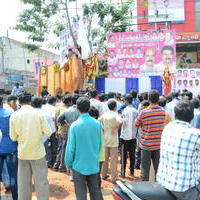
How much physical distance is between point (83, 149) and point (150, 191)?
125 cm

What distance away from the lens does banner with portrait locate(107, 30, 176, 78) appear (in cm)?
1360

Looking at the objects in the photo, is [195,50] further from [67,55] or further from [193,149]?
[193,149]

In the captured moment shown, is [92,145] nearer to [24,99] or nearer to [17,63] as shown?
[24,99]

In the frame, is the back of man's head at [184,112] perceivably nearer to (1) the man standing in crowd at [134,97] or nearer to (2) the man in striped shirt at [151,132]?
(2) the man in striped shirt at [151,132]

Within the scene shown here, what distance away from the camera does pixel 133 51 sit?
14250mm

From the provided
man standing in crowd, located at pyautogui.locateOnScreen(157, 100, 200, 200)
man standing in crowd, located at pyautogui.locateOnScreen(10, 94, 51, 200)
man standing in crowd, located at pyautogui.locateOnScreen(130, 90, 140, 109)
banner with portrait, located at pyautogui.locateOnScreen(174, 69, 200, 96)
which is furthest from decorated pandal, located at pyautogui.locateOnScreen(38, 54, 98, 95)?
man standing in crowd, located at pyautogui.locateOnScreen(157, 100, 200, 200)

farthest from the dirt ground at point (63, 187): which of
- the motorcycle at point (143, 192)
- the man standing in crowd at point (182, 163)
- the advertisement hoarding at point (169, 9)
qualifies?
the advertisement hoarding at point (169, 9)

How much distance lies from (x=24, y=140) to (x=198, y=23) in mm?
29160

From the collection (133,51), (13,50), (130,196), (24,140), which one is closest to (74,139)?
(24,140)

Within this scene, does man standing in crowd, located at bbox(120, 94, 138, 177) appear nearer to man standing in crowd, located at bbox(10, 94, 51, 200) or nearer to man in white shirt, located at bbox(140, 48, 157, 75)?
man standing in crowd, located at bbox(10, 94, 51, 200)

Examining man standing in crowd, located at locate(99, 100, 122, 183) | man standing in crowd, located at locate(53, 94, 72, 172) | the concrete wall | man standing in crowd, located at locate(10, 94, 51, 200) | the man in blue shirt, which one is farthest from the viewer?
the concrete wall

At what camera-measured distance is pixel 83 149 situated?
365 centimetres

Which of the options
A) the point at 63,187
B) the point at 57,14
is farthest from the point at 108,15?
the point at 63,187

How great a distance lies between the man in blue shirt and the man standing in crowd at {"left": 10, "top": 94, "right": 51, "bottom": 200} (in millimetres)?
748
